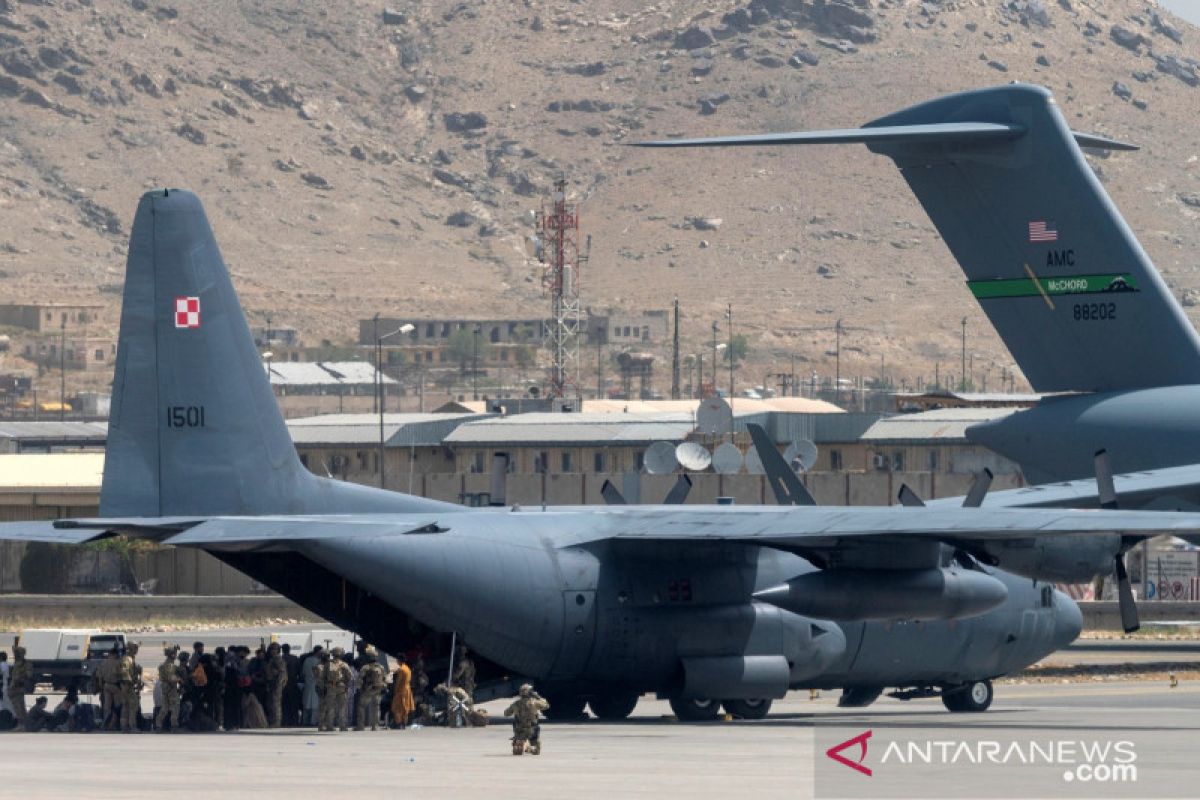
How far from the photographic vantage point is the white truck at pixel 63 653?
4138 cm

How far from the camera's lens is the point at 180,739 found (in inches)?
1330

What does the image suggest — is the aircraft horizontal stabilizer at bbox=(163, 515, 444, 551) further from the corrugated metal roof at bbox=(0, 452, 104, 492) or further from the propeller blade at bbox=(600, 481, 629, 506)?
the corrugated metal roof at bbox=(0, 452, 104, 492)

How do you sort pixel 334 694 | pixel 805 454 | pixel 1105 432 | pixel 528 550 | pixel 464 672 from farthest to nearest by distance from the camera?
pixel 805 454 < pixel 1105 432 < pixel 528 550 < pixel 464 672 < pixel 334 694

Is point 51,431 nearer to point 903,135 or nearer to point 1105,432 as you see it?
point 903,135

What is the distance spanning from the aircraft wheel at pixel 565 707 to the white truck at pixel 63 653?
8.04 metres

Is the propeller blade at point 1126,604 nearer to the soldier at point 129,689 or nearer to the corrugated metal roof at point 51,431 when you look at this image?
the soldier at point 129,689

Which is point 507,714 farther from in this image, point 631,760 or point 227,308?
point 227,308

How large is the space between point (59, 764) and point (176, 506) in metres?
6.76

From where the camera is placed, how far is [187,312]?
35.2 metres

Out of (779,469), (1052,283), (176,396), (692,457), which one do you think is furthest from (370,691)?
Result: (692,457)

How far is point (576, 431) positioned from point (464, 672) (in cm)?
6585

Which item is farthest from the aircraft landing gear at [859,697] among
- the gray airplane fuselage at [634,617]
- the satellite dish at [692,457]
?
the satellite dish at [692,457]

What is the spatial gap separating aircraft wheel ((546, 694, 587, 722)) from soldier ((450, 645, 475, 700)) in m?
1.91

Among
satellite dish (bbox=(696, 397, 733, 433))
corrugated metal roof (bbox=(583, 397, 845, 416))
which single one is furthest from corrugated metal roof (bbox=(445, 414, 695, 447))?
corrugated metal roof (bbox=(583, 397, 845, 416))
